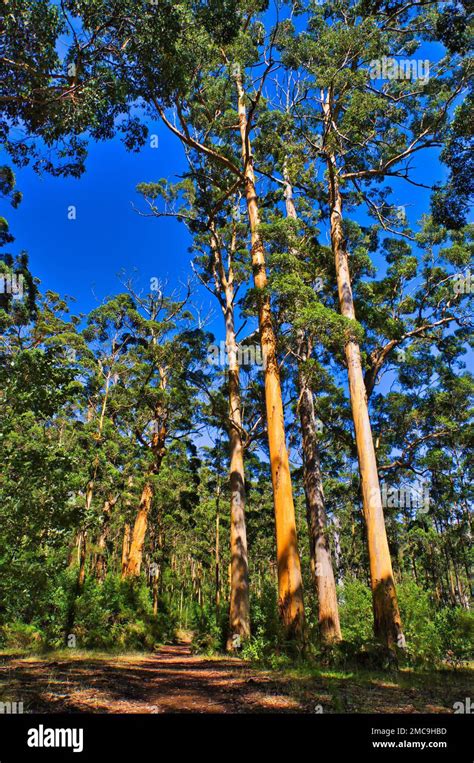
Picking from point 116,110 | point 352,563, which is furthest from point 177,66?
point 352,563

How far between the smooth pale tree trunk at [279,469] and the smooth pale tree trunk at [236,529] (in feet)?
10.7

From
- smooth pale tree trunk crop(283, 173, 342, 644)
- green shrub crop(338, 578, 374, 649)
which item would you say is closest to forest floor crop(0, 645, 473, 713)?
smooth pale tree trunk crop(283, 173, 342, 644)

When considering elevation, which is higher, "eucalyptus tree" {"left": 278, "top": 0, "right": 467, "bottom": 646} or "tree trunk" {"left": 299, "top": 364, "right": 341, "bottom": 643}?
"eucalyptus tree" {"left": 278, "top": 0, "right": 467, "bottom": 646}

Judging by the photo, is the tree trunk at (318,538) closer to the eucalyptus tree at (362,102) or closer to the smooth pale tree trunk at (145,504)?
the eucalyptus tree at (362,102)

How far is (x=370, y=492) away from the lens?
10000mm

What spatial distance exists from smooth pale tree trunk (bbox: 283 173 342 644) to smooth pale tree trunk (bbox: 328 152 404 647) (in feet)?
4.73

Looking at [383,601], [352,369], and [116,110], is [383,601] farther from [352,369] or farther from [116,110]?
[116,110]

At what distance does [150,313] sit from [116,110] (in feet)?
38.9

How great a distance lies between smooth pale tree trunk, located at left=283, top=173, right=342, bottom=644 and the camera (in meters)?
10.9

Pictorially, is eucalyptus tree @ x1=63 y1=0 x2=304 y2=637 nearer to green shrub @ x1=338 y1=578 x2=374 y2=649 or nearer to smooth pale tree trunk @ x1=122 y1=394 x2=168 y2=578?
green shrub @ x1=338 y1=578 x2=374 y2=649

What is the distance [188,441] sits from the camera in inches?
830

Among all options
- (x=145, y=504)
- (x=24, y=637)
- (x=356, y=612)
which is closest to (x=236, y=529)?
(x=356, y=612)

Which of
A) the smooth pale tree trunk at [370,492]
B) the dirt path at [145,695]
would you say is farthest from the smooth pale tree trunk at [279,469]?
the dirt path at [145,695]

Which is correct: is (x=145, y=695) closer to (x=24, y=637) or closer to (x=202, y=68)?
(x=24, y=637)
